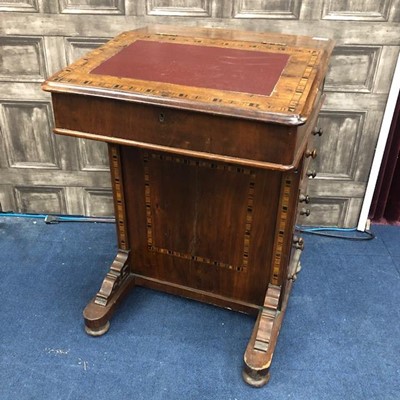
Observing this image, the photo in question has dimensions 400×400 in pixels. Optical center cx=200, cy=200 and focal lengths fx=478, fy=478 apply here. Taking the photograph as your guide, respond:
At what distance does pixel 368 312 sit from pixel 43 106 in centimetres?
173

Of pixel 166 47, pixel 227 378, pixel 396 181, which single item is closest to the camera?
pixel 166 47

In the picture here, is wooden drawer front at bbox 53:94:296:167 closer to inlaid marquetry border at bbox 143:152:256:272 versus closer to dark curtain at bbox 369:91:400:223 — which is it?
inlaid marquetry border at bbox 143:152:256:272

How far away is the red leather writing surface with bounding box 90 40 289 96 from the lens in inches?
Answer: 51.9

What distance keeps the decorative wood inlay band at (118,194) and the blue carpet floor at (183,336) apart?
0.94ft

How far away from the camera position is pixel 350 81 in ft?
6.87

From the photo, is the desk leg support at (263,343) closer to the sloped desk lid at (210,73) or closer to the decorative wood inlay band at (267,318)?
the decorative wood inlay band at (267,318)

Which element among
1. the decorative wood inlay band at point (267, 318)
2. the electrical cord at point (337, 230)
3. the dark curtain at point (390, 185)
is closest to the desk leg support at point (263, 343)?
the decorative wood inlay band at point (267, 318)

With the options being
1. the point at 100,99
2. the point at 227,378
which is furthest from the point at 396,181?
the point at 100,99

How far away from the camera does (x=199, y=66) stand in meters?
1.43

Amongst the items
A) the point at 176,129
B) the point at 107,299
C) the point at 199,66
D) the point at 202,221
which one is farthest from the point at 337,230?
the point at 176,129

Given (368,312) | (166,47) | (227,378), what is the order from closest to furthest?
(166,47) → (227,378) → (368,312)

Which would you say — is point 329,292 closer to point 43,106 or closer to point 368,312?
point 368,312

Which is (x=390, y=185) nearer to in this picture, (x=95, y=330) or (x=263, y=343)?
(x=263, y=343)

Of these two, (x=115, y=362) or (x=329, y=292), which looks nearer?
(x=115, y=362)
